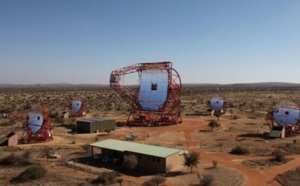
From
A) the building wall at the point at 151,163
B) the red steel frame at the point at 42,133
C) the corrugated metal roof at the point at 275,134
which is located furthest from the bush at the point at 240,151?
the red steel frame at the point at 42,133

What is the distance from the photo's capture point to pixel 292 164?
1572 inches

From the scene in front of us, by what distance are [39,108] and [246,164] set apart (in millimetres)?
32135

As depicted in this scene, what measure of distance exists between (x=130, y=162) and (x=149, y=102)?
1538 inches

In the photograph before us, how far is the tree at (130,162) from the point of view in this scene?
36.9 metres

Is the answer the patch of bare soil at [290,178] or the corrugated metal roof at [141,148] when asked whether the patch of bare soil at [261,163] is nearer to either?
the patch of bare soil at [290,178]

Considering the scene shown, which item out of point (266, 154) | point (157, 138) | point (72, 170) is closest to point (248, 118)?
point (157, 138)

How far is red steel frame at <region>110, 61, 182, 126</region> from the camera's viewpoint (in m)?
73.2

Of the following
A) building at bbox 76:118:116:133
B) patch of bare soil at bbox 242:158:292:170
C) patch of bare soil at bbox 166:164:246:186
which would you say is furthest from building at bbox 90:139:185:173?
building at bbox 76:118:116:133

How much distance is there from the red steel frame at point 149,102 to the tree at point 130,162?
35.9 metres

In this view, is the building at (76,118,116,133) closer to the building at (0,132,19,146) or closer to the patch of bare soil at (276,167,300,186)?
the building at (0,132,19,146)

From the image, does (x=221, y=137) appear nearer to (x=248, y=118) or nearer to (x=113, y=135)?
(x=113, y=135)

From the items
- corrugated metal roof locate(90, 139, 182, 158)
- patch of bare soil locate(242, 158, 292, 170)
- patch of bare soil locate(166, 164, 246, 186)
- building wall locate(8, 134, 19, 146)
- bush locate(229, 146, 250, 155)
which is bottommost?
patch of bare soil locate(166, 164, 246, 186)

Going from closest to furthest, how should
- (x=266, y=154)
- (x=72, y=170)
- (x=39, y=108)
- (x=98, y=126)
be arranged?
(x=72, y=170)
(x=266, y=154)
(x=39, y=108)
(x=98, y=126)

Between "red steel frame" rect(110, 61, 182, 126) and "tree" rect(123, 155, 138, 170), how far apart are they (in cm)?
3593
